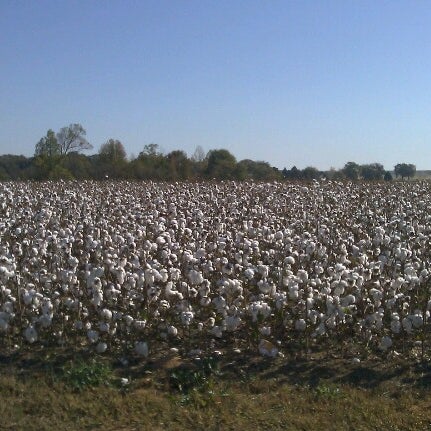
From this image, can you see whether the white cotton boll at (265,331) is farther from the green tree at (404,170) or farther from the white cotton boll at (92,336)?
the green tree at (404,170)

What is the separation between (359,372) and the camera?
6.85 m

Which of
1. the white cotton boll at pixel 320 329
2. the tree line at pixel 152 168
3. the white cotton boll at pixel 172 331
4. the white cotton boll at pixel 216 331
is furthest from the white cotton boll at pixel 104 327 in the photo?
the tree line at pixel 152 168

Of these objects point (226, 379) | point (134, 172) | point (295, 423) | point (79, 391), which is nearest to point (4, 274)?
point (79, 391)

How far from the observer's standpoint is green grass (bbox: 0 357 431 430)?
5.65 meters

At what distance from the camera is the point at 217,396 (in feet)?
20.2

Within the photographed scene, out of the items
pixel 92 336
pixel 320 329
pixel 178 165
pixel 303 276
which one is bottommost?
pixel 92 336

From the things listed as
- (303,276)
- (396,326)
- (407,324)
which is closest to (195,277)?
(303,276)

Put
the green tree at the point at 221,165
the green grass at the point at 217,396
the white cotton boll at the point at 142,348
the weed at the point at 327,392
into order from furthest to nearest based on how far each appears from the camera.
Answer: the green tree at the point at 221,165
the white cotton boll at the point at 142,348
the weed at the point at 327,392
the green grass at the point at 217,396

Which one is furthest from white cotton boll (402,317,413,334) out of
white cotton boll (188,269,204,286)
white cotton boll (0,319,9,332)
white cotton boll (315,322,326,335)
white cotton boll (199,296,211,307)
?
white cotton boll (0,319,9,332)

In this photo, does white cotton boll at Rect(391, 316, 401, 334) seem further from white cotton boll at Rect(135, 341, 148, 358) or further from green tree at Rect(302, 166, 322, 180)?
green tree at Rect(302, 166, 322, 180)

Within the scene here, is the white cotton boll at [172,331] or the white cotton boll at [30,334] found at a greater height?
the white cotton boll at [172,331]

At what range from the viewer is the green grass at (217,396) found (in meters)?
5.65

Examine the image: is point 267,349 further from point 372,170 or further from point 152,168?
point 372,170

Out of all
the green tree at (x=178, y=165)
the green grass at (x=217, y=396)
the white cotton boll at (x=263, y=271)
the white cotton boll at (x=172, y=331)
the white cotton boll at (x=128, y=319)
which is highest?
the green tree at (x=178, y=165)
